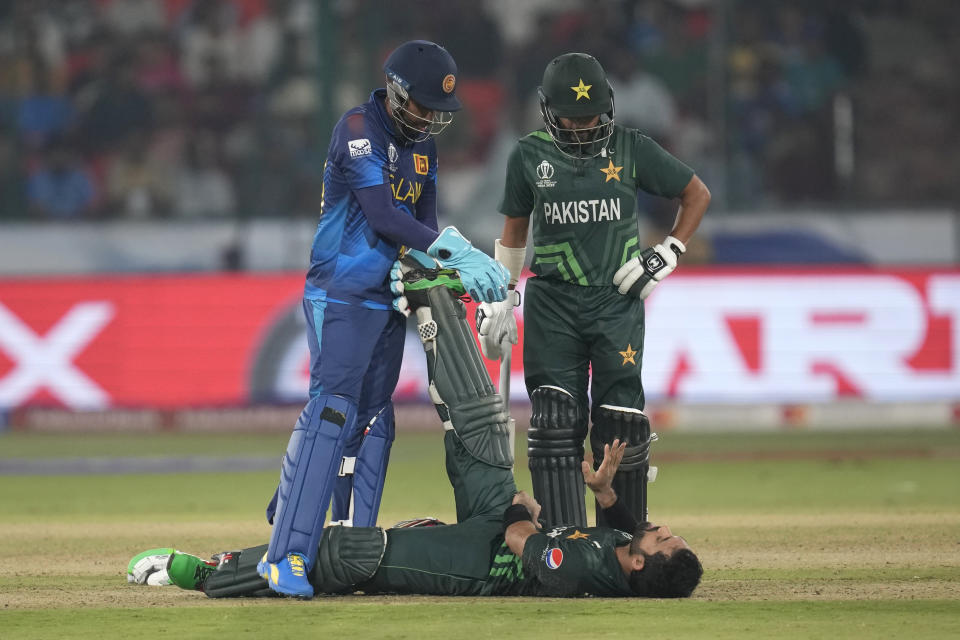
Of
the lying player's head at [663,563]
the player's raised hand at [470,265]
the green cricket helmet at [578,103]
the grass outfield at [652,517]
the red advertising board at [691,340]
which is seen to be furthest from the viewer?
the red advertising board at [691,340]

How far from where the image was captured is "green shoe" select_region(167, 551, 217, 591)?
17.2 ft

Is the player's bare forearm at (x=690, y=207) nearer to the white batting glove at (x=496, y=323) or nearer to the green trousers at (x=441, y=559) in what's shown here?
the white batting glove at (x=496, y=323)

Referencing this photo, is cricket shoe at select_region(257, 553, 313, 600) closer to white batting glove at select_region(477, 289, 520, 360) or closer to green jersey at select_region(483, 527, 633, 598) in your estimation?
green jersey at select_region(483, 527, 633, 598)

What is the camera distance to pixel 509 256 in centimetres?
613

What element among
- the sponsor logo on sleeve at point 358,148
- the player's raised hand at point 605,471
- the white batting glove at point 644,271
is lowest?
the player's raised hand at point 605,471

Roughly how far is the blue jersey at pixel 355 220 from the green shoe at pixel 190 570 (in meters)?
1.04

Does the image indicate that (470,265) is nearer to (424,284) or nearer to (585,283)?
(424,284)

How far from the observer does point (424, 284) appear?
5441 mm

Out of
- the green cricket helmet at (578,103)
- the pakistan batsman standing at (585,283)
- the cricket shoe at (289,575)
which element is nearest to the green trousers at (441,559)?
the cricket shoe at (289,575)

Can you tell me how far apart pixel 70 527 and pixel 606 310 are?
3.32 metres

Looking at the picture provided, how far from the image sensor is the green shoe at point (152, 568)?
544 centimetres

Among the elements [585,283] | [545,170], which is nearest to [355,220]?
[545,170]

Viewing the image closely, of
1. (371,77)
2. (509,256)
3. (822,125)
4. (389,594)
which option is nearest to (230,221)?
(371,77)

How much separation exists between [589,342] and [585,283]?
240mm
